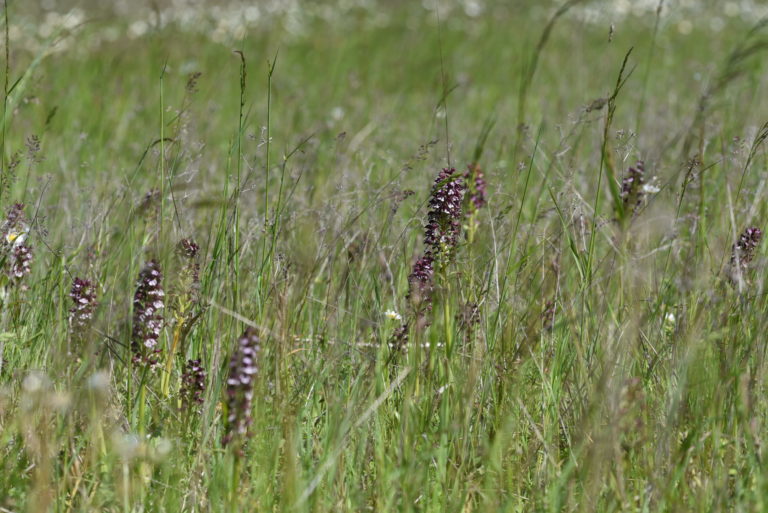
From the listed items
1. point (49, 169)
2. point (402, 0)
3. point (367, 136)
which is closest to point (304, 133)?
point (367, 136)

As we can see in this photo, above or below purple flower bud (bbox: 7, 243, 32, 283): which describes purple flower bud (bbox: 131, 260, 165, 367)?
below

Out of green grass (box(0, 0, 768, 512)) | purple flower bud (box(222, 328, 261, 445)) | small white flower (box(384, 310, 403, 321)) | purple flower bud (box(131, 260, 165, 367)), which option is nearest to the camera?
purple flower bud (box(222, 328, 261, 445))

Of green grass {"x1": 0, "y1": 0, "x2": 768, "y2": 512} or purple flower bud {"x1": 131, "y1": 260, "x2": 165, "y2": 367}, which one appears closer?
green grass {"x1": 0, "y1": 0, "x2": 768, "y2": 512}

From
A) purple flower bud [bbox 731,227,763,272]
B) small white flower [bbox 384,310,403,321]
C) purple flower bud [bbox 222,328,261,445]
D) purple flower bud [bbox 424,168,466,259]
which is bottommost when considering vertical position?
purple flower bud [bbox 222,328,261,445]

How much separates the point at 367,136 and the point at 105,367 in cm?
306

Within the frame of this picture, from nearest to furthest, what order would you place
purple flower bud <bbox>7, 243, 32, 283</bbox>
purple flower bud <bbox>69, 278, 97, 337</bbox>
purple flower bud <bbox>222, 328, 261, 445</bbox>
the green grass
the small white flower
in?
purple flower bud <bbox>222, 328, 261, 445</bbox> < the green grass < purple flower bud <bbox>69, 278, 97, 337</bbox> < purple flower bud <bbox>7, 243, 32, 283</bbox> < the small white flower

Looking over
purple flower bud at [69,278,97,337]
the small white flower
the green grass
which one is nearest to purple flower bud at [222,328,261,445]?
the green grass

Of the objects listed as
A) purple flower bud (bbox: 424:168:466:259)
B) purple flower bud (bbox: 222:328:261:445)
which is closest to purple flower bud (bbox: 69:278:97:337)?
purple flower bud (bbox: 222:328:261:445)

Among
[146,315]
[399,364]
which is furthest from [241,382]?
[399,364]

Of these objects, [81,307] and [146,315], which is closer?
[146,315]

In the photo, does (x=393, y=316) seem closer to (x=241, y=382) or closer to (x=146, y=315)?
(x=146, y=315)

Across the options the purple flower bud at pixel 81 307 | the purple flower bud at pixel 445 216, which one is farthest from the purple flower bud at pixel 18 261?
the purple flower bud at pixel 445 216

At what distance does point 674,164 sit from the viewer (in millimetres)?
4016

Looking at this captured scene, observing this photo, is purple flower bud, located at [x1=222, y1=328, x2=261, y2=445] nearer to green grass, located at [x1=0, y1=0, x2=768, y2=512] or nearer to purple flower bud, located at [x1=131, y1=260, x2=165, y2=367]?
green grass, located at [x1=0, y1=0, x2=768, y2=512]
